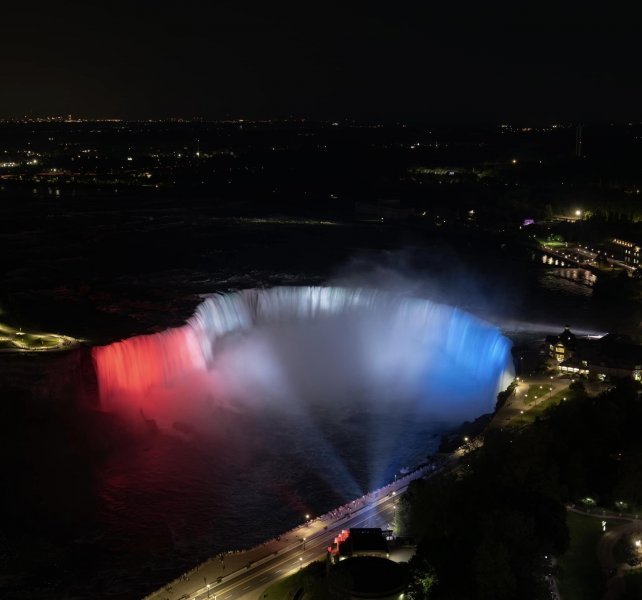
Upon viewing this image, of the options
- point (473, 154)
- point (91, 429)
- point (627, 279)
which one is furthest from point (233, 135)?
point (91, 429)

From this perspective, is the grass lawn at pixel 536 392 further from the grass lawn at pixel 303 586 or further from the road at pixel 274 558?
the grass lawn at pixel 303 586

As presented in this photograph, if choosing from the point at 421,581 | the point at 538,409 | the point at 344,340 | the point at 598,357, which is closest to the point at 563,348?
the point at 598,357

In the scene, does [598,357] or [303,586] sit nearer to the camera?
[303,586]

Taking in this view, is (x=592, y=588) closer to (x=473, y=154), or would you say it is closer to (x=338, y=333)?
(x=338, y=333)

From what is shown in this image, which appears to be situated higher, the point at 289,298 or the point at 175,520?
the point at 289,298

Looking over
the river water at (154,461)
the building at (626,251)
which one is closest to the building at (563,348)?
the river water at (154,461)

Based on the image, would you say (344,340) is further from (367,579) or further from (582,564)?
(367,579)
